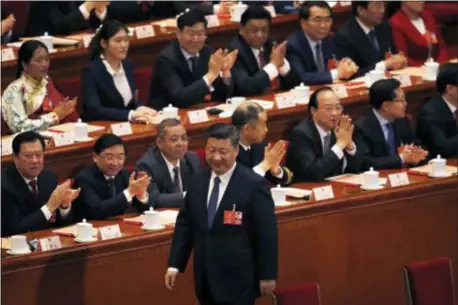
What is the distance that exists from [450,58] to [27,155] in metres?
3.15

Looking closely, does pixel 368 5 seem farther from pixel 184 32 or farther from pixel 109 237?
pixel 109 237

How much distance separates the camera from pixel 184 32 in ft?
23.5

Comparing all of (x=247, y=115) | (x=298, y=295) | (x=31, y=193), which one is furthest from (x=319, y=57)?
(x=298, y=295)

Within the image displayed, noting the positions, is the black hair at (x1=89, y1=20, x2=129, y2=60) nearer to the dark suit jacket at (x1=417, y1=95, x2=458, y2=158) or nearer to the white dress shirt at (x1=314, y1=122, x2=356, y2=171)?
the white dress shirt at (x1=314, y1=122, x2=356, y2=171)

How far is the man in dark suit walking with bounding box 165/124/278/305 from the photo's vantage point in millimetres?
5230

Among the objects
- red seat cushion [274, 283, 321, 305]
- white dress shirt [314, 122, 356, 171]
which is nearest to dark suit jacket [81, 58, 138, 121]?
white dress shirt [314, 122, 356, 171]

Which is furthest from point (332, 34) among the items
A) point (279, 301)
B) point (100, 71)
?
point (279, 301)

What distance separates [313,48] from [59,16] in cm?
136

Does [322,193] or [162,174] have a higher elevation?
[162,174]

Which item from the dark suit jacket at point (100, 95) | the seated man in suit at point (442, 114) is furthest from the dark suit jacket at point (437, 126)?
the dark suit jacket at point (100, 95)

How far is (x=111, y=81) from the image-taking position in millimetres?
7086

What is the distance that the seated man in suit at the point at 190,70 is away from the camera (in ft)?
23.3

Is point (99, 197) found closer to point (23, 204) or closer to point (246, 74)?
point (23, 204)

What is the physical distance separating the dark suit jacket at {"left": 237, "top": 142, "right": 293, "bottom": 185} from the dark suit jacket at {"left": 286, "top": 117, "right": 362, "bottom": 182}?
0.10 metres
